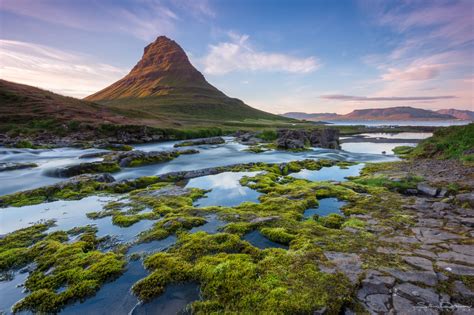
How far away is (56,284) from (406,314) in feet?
34.9

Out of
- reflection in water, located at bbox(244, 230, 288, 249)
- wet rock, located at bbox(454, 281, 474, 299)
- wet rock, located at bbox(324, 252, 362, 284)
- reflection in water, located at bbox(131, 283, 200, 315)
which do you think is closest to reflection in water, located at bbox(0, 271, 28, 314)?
reflection in water, located at bbox(131, 283, 200, 315)

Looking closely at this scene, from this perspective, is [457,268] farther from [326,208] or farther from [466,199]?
[466,199]

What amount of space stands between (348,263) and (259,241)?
12.3 ft

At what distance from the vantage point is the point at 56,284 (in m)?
7.79

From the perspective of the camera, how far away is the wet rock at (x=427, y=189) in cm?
1662

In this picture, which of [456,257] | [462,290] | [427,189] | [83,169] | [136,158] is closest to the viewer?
[462,290]

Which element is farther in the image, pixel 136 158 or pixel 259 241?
pixel 136 158

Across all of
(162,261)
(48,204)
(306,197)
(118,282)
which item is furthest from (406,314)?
(48,204)

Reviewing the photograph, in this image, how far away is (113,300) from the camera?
23.9 feet

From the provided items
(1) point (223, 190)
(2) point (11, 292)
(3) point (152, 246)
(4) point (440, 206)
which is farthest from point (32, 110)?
(4) point (440, 206)

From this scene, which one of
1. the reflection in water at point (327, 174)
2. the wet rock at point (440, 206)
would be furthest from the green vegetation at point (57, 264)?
the reflection in water at point (327, 174)

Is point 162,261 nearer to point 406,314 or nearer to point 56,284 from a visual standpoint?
point 56,284

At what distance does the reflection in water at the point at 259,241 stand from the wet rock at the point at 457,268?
5.33 meters

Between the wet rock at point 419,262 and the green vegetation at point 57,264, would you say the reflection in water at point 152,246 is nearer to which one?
the green vegetation at point 57,264
